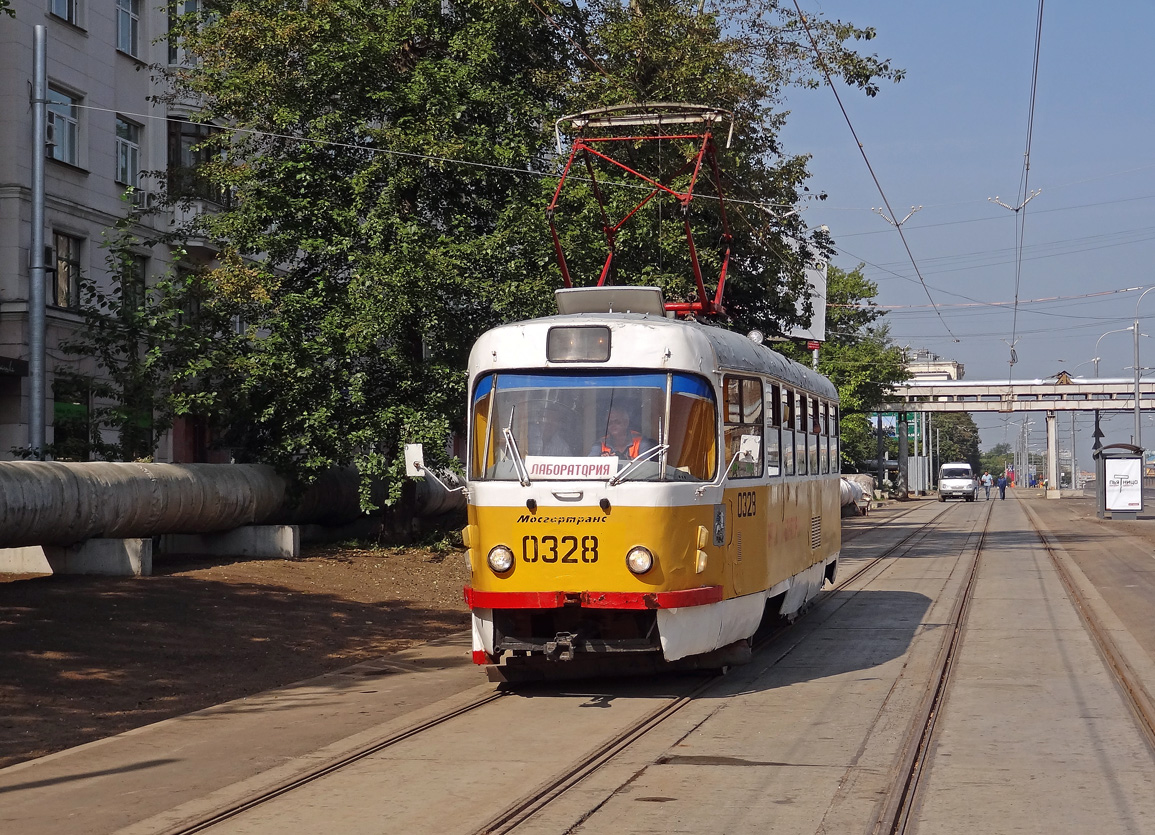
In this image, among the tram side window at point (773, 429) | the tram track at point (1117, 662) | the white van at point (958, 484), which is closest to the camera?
the tram track at point (1117, 662)

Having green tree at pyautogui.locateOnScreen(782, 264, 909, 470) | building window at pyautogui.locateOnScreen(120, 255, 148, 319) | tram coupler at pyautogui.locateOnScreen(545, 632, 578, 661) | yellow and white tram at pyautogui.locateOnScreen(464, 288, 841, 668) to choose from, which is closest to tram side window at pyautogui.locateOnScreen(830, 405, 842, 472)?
yellow and white tram at pyautogui.locateOnScreen(464, 288, 841, 668)

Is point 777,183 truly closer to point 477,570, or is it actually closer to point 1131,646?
point 1131,646

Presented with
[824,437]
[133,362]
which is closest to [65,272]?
[133,362]

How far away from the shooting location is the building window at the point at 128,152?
30.4 meters

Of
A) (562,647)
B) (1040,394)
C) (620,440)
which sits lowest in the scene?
(562,647)

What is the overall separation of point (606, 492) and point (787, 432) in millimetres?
3935

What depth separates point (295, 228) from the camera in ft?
72.3

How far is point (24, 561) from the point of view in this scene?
1661 centimetres

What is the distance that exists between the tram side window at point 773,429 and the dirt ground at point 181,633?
14.7ft

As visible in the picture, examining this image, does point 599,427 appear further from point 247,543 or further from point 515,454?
point 247,543

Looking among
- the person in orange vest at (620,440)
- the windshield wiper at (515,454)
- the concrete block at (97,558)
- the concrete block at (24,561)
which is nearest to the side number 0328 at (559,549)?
the windshield wiper at (515,454)

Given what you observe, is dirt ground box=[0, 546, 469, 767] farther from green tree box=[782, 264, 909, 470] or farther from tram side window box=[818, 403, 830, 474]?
green tree box=[782, 264, 909, 470]

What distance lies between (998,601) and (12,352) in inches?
796

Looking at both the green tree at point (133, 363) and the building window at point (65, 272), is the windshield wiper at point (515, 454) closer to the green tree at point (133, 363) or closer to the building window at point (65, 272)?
the green tree at point (133, 363)
